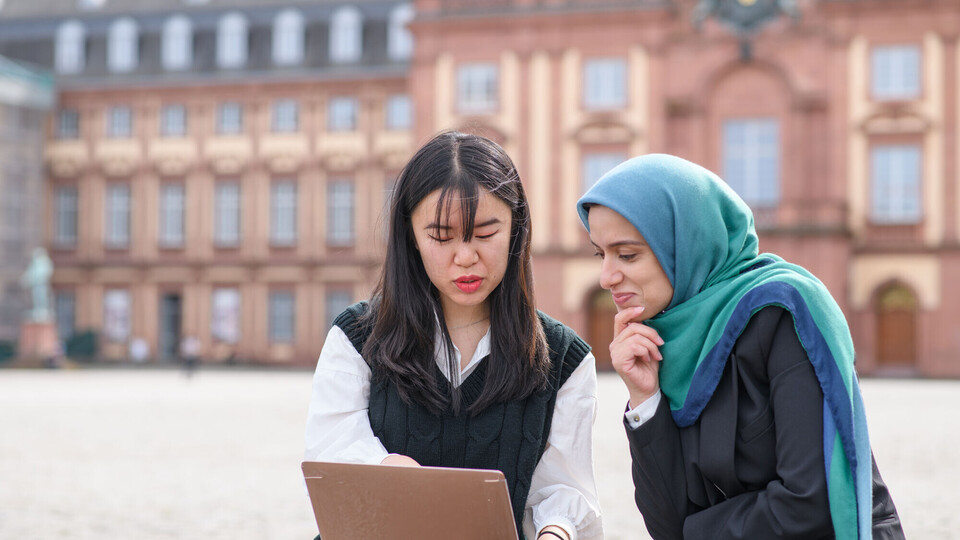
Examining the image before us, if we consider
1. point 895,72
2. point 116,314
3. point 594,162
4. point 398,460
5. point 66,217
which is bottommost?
point 116,314

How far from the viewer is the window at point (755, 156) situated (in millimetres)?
30531

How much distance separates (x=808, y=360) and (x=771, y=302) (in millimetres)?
124

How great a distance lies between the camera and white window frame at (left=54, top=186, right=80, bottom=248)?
39906mm

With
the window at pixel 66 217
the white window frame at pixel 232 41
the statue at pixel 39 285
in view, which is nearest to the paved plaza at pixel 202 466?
the statue at pixel 39 285

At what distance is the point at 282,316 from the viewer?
38.0m

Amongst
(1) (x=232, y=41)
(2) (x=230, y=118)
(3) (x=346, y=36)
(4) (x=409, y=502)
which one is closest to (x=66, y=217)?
(2) (x=230, y=118)

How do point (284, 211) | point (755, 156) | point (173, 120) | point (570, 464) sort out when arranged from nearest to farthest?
1. point (570, 464)
2. point (755, 156)
3. point (284, 211)
4. point (173, 120)

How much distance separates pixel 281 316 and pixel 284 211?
11.1 feet

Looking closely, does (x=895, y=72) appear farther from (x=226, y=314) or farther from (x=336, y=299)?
(x=226, y=314)

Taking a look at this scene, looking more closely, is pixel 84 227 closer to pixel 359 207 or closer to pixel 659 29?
pixel 359 207

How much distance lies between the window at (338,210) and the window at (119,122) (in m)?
7.28

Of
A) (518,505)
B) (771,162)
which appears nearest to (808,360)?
(518,505)

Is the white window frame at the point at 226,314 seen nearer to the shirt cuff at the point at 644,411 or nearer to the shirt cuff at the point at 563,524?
the shirt cuff at the point at 563,524

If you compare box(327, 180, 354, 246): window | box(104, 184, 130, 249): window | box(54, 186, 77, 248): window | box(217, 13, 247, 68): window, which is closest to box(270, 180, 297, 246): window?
box(327, 180, 354, 246): window
